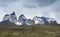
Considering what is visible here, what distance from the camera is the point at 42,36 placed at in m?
76.1

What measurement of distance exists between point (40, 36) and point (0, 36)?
56.4 ft

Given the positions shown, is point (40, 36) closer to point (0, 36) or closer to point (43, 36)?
point (43, 36)

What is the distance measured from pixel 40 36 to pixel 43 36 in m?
1.47

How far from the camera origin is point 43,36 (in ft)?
247

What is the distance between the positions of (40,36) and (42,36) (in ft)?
2.83

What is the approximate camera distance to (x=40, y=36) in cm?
7600

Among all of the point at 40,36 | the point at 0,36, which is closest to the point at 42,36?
the point at 40,36

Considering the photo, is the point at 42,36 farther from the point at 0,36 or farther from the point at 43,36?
the point at 0,36

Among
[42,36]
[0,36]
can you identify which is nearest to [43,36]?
[42,36]

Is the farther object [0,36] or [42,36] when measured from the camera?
[42,36]

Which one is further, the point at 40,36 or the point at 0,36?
the point at 40,36

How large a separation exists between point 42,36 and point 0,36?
18020 millimetres

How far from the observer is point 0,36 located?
7000 centimetres
